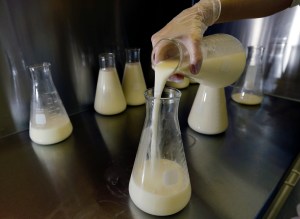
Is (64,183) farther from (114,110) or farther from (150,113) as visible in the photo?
(114,110)

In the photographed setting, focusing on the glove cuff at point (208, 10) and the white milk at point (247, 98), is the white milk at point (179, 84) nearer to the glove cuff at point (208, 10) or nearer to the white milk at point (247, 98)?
the white milk at point (247, 98)

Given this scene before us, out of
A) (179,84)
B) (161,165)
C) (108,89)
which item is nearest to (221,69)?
(161,165)

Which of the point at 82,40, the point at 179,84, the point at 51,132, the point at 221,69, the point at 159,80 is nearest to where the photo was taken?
the point at 159,80

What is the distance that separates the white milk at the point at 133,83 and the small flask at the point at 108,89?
0.05 meters

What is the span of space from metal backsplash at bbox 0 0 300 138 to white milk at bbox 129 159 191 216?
0.52m

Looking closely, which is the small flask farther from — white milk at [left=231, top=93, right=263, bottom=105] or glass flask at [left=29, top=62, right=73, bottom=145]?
white milk at [left=231, top=93, right=263, bottom=105]

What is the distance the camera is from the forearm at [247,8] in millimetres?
669

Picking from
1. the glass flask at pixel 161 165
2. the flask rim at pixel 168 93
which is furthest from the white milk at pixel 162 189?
the flask rim at pixel 168 93

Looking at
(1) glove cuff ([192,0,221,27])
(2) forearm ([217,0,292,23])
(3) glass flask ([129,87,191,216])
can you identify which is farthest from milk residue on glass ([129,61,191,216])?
(2) forearm ([217,0,292,23])

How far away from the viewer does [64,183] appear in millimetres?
543

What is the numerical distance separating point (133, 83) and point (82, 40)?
25 cm

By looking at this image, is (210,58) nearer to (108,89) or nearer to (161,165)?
(161,165)

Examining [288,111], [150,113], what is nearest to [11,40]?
[150,113]

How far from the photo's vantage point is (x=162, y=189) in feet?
1.44
